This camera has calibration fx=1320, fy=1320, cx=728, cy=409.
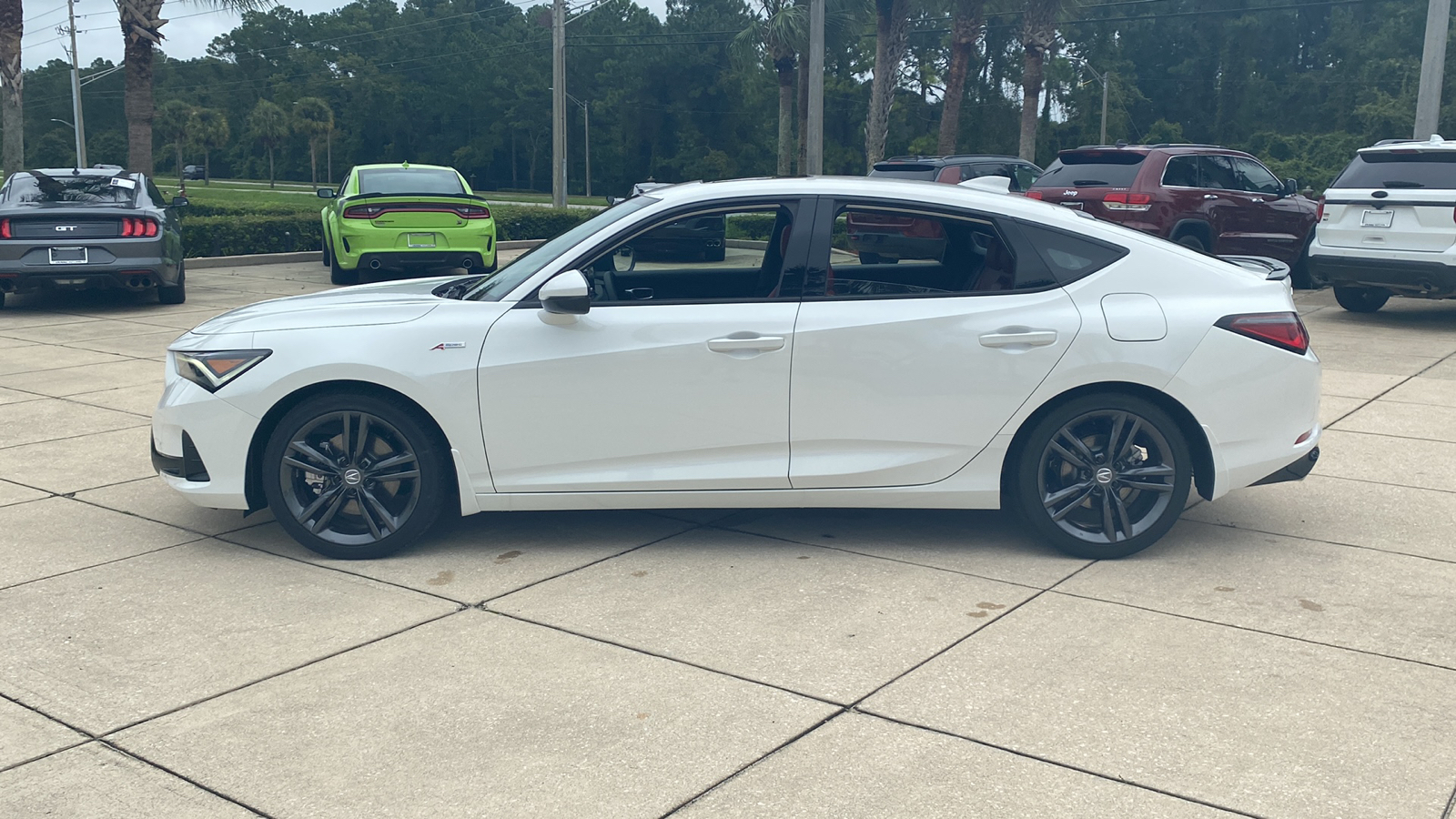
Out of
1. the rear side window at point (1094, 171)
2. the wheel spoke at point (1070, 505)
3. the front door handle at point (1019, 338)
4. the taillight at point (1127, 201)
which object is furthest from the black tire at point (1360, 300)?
the front door handle at point (1019, 338)

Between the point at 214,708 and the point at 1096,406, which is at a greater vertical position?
the point at 1096,406

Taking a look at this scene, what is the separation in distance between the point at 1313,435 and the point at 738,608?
8.43ft

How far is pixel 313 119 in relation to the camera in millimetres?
98250

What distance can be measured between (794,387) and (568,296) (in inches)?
37.3

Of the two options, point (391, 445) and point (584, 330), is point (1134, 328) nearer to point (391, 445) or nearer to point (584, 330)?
point (584, 330)

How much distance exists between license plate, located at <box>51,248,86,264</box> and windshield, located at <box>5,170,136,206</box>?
73cm

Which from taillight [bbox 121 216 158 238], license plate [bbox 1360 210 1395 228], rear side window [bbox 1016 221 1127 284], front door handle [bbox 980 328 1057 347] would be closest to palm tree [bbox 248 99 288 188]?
taillight [bbox 121 216 158 238]

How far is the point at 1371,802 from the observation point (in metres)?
3.29

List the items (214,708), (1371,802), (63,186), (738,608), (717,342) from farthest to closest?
1. (63,186)
2. (717,342)
3. (738,608)
4. (214,708)
5. (1371,802)

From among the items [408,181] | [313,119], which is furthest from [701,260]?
[313,119]

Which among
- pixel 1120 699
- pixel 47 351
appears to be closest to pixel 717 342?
pixel 1120 699

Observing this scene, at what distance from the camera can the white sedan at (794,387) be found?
515 centimetres

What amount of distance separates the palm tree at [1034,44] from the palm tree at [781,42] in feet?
30.2

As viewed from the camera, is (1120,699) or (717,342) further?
(717,342)
